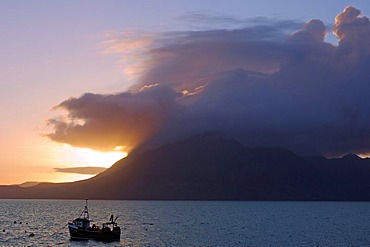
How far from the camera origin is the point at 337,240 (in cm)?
14800

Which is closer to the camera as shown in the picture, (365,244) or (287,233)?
(365,244)

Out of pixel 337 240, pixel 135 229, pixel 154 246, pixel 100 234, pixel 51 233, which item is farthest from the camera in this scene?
pixel 135 229

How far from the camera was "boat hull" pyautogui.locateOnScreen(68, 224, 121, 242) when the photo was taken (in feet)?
439

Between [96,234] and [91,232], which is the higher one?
[91,232]

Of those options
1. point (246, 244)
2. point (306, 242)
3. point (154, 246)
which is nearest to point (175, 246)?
point (154, 246)

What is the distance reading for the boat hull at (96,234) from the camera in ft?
439

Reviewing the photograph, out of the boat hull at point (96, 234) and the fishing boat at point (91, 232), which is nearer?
the boat hull at point (96, 234)

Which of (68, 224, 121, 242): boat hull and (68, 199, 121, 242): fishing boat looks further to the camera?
(68, 199, 121, 242): fishing boat

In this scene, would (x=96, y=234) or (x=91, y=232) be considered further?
(x=91, y=232)

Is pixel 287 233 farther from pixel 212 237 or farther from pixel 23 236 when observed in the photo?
pixel 23 236

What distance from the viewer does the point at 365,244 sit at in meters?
137

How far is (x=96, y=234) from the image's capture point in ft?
443

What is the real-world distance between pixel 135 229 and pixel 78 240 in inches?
1623

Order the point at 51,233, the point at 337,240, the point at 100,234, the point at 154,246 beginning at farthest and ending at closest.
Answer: the point at 51,233 < the point at 337,240 < the point at 100,234 < the point at 154,246
